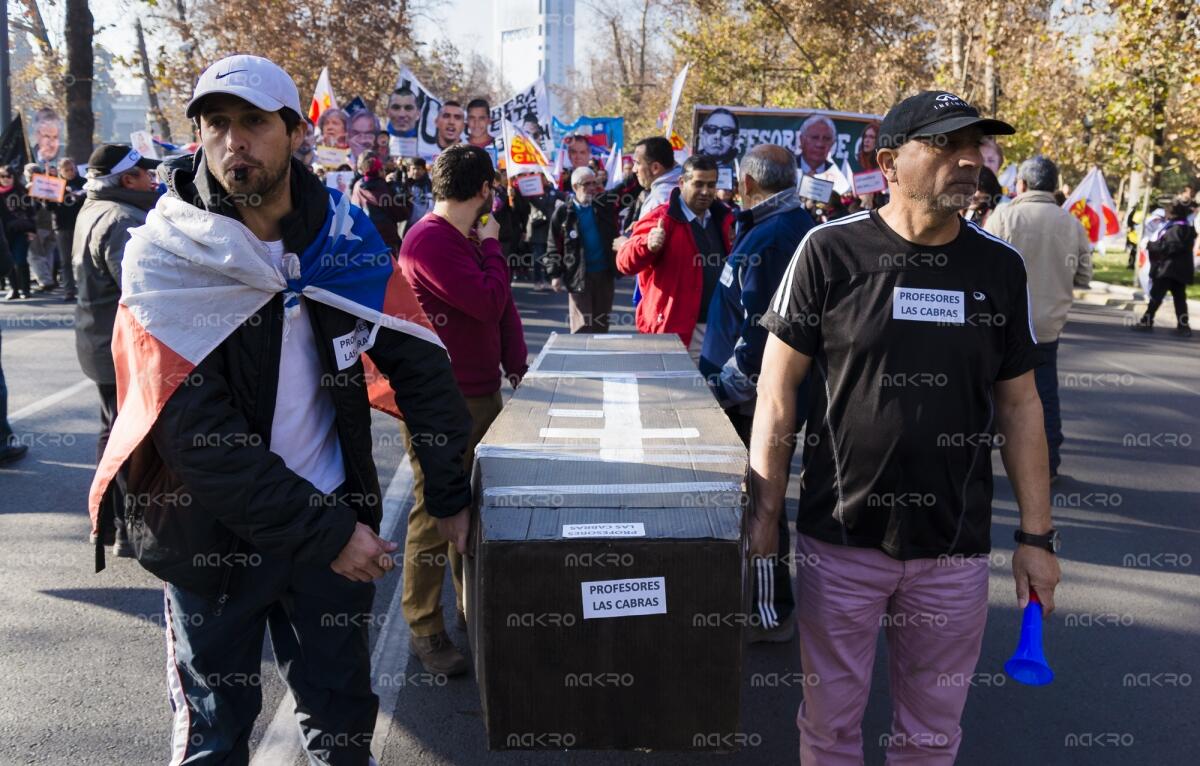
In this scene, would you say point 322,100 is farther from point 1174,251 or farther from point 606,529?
point 606,529

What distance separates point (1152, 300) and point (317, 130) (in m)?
13.1

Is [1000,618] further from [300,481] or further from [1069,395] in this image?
[1069,395]

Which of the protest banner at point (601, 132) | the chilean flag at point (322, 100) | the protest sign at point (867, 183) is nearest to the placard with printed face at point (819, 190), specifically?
the protest sign at point (867, 183)

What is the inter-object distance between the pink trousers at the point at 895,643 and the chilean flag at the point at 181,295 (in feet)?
4.86

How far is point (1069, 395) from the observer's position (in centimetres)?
968

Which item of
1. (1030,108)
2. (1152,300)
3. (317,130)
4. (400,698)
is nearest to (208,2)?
(317,130)

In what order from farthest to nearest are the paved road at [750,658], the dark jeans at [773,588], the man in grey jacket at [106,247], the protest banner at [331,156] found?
Result: the protest banner at [331,156] → the man in grey jacket at [106,247] → the dark jeans at [773,588] → the paved road at [750,658]

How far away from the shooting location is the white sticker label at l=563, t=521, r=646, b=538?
2.30 meters

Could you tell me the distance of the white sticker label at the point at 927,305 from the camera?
8.35 ft

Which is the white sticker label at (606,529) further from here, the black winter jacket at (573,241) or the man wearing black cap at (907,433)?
the black winter jacket at (573,241)

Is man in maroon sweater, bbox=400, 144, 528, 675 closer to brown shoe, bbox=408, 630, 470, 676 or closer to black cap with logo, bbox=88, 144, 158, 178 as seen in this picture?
brown shoe, bbox=408, 630, 470, 676

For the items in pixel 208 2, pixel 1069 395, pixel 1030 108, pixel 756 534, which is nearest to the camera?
pixel 756 534

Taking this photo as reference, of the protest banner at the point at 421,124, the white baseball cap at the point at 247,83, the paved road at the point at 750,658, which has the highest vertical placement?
the protest banner at the point at 421,124

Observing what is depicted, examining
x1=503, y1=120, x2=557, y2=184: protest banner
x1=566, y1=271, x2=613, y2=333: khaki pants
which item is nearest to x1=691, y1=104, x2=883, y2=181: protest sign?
x1=503, y1=120, x2=557, y2=184: protest banner
